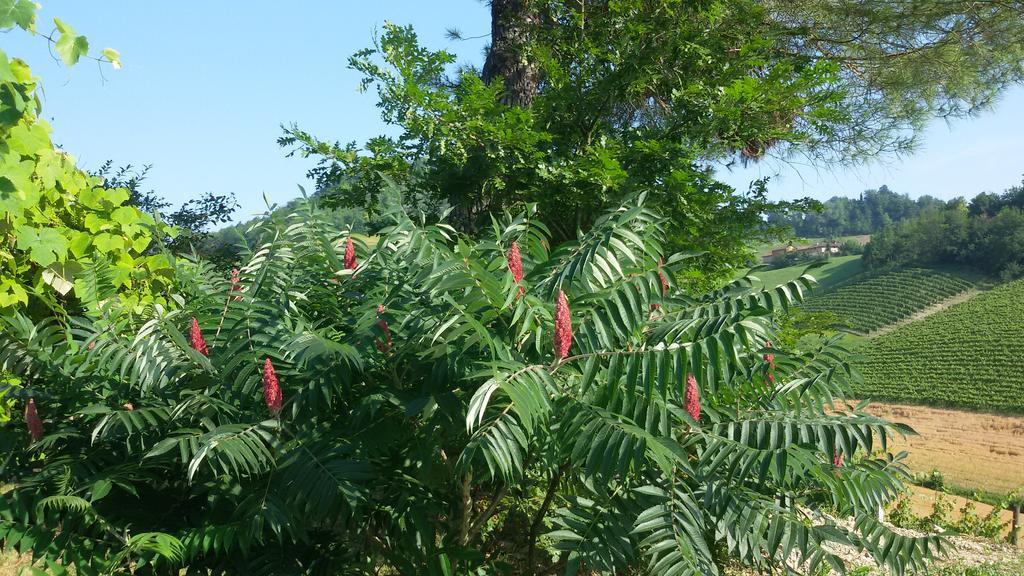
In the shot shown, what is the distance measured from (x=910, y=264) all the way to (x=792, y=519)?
260 ft

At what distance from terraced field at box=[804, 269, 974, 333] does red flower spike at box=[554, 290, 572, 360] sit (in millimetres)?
64253

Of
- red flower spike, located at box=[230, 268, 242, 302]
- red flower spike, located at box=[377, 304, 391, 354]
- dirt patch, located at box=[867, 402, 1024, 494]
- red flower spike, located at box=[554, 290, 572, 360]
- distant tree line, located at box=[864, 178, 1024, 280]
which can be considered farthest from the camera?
distant tree line, located at box=[864, 178, 1024, 280]

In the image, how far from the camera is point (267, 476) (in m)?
2.75

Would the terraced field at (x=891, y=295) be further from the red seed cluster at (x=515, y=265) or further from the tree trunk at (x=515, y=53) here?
the red seed cluster at (x=515, y=265)

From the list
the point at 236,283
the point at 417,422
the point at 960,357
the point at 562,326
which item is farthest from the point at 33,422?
the point at 960,357

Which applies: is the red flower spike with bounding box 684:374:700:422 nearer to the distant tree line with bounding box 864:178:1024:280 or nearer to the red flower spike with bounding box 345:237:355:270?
the red flower spike with bounding box 345:237:355:270

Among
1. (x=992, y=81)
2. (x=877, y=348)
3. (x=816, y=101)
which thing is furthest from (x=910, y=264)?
(x=816, y=101)

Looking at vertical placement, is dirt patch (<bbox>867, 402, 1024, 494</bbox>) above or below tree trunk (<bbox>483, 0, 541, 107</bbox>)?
below

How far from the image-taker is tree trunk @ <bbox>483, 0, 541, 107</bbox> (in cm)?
621

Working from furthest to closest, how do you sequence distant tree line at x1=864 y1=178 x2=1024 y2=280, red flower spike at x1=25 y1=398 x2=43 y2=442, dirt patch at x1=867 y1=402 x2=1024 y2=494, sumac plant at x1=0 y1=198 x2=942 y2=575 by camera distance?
distant tree line at x1=864 y1=178 x2=1024 y2=280 → dirt patch at x1=867 y1=402 x2=1024 y2=494 → red flower spike at x1=25 y1=398 x2=43 y2=442 → sumac plant at x1=0 y1=198 x2=942 y2=575

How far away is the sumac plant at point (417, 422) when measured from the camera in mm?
2357

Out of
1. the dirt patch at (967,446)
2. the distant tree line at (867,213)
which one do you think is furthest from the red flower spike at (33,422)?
the distant tree line at (867,213)

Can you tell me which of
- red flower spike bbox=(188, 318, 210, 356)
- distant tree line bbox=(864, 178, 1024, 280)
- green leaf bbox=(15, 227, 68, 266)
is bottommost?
distant tree line bbox=(864, 178, 1024, 280)

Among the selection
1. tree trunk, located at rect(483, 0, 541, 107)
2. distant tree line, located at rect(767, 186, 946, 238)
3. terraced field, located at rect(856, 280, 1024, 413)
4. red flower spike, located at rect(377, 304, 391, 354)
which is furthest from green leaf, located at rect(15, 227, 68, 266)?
distant tree line, located at rect(767, 186, 946, 238)
